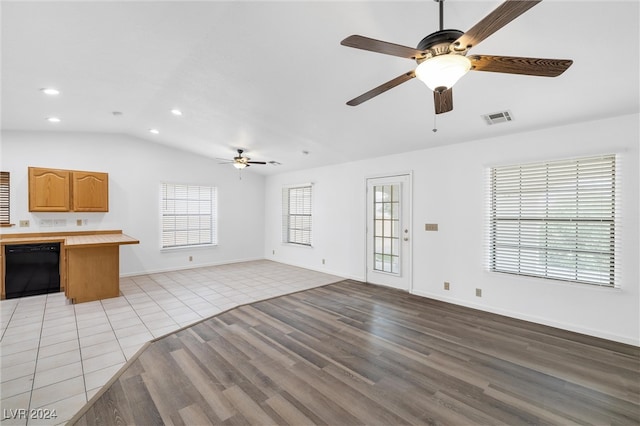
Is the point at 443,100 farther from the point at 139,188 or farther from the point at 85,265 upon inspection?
the point at 139,188

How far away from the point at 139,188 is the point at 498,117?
677cm

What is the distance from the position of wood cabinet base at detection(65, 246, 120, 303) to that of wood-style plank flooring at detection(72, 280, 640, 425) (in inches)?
88.9

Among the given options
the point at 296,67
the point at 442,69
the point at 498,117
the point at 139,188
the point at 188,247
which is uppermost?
the point at 296,67

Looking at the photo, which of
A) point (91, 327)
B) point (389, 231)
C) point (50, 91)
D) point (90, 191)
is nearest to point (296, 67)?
point (50, 91)

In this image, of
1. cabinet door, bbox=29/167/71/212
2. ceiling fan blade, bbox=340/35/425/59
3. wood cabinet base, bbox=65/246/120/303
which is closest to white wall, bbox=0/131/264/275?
cabinet door, bbox=29/167/71/212

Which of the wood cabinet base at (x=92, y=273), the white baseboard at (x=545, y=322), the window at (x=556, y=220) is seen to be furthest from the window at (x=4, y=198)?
the window at (x=556, y=220)

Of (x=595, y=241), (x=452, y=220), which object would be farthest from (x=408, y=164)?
(x=595, y=241)

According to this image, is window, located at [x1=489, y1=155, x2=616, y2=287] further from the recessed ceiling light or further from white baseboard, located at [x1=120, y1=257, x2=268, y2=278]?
white baseboard, located at [x1=120, y1=257, x2=268, y2=278]

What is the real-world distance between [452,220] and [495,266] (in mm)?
857

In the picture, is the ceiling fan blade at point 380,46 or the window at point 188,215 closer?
the ceiling fan blade at point 380,46

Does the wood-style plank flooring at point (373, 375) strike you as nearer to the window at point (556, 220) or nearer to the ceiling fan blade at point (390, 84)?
the window at point (556, 220)

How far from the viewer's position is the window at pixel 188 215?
684 centimetres

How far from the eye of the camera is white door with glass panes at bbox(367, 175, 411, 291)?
511cm

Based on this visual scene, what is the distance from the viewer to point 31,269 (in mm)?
4812
